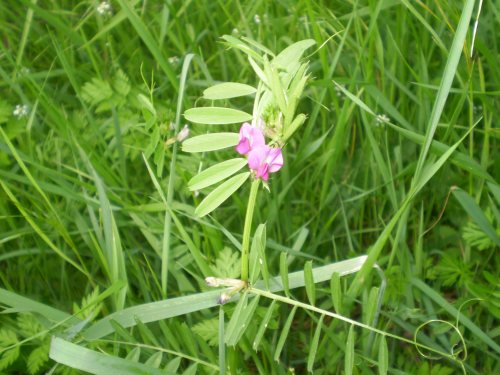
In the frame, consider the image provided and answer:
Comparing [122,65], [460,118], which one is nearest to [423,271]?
[460,118]

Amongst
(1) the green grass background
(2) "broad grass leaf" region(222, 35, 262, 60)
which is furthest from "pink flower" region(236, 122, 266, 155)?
(1) the green grass background

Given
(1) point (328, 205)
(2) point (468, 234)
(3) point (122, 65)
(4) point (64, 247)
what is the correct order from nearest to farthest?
(2) point (468, 234) < (4) point (64, 247) < (1) point (328, 205) < (3) point (122, 65)

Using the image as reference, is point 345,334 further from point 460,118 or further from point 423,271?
point 460,118

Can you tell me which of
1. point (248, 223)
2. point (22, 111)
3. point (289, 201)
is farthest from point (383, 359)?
point (22, 111)

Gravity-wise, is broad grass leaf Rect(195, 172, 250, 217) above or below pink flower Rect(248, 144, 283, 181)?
below

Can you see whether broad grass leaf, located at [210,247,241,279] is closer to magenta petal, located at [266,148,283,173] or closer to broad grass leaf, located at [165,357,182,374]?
broad grass leaf, located at [165,357,182,374]

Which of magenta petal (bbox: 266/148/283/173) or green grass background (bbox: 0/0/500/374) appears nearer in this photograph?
magenta petal (bbox: 266/148/283/173)

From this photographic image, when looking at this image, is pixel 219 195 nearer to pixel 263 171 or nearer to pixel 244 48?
pixel 263 171
